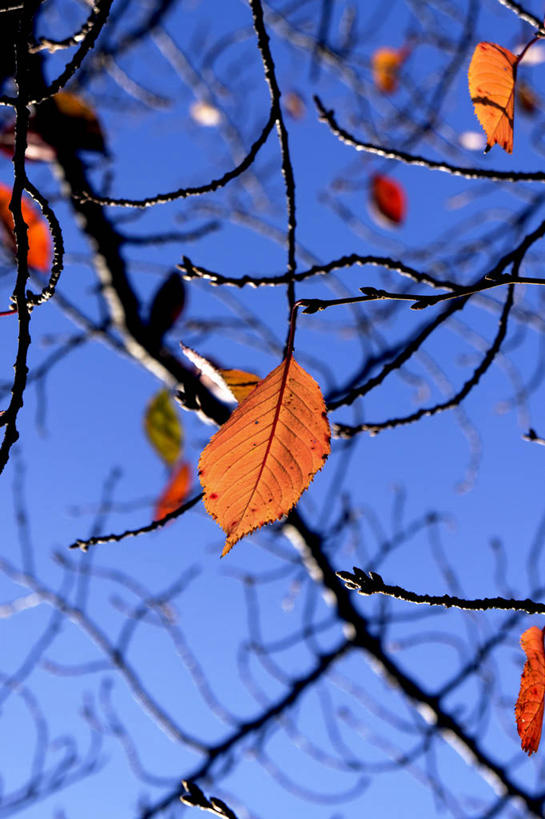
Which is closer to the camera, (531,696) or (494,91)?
(531,696)

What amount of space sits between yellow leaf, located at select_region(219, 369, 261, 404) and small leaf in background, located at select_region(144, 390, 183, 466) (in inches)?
31.1

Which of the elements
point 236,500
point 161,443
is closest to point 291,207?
point 236,500

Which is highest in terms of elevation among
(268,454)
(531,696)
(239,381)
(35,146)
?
(35,146)

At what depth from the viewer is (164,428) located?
148cm

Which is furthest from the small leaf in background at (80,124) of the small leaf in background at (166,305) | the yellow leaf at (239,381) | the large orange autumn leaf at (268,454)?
the large orange autumn leaf at (268,454)

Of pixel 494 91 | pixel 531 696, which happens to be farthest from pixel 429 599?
pixel 494 91

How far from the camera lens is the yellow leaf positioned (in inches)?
26.5

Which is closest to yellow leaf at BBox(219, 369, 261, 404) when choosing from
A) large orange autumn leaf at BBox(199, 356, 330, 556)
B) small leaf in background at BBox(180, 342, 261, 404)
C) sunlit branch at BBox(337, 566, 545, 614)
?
small leaf in background at BBox(180, 342, 261, 404)

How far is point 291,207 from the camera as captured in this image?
69cm

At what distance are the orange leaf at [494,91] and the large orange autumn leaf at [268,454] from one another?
12.3 inches

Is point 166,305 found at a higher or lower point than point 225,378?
higher

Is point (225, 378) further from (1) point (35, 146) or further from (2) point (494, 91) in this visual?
(1) point (35, 146)

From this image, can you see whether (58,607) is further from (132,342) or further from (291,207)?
(291,207)

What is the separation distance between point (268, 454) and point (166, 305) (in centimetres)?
91
